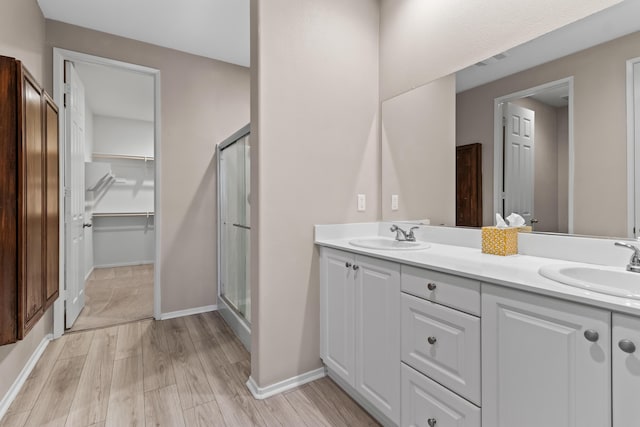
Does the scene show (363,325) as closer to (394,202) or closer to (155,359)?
(394,202)

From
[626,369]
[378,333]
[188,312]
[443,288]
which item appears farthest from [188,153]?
[626,369]

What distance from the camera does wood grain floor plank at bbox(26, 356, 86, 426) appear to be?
1.64 m

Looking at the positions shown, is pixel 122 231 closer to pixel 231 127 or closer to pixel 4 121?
pixel 231 127

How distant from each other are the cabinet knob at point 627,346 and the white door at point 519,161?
809 mm

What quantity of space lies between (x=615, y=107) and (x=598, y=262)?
60 cm

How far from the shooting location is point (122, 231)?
5621 mm

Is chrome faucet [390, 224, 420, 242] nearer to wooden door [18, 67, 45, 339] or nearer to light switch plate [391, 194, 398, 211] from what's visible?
light switch plate [391, 194, 398, 211]

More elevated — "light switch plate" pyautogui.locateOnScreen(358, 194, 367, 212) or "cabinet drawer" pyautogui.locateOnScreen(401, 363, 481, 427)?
"light switch plate" pyautogui.locateOnScreen(358, 194, 367, 212)

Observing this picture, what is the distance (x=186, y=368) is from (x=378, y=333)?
1.41 meters

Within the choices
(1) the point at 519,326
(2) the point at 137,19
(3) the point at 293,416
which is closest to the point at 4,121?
(2) the point at 137,19

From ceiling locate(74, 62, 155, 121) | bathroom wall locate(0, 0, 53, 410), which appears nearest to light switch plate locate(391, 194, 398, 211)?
bathroom wall locate(0, 0, 53, 410)

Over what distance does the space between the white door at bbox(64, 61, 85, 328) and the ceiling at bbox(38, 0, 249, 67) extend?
45cm

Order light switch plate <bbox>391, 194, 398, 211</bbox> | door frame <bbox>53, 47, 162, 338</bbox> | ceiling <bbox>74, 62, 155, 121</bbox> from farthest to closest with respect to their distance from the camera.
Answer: ceiling <bbox>74, 62, 155, 121</bbox> → door frame <bbox>53, 47, 162, 338</bbox> → light switch plate <bbox>391, 194, 398, 211</bbox>

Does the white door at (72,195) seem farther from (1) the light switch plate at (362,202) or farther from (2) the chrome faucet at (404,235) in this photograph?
(2) the chrome faucet at (404,235)
